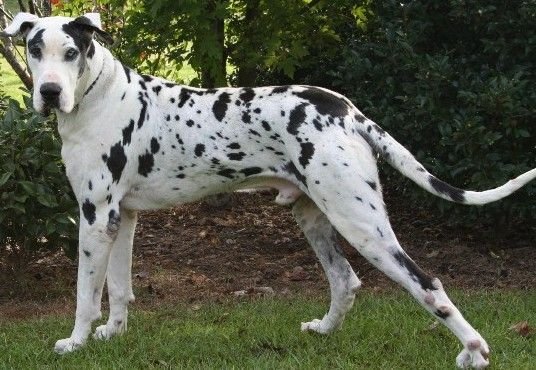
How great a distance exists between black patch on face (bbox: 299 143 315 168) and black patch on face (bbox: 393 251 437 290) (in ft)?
2.28

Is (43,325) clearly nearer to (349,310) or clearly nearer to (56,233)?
(56,233)

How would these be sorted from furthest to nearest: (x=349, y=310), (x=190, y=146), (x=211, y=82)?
(x=211, y=82), (x=349, y=310), (x=190, y=146)

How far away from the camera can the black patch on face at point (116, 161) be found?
17.7 feet

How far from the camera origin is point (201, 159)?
537cm

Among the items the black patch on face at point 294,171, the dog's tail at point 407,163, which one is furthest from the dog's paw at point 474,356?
the black patch on face at point 294,171

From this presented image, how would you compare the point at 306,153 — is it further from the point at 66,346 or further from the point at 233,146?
the point at 66,346

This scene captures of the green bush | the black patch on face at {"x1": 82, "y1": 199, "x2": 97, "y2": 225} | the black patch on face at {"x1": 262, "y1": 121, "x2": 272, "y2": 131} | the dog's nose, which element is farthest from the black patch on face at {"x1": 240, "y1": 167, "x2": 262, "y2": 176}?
the green bush

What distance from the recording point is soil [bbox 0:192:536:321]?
6941 mm

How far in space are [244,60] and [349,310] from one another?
3.12 metres

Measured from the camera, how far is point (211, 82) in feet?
28.3

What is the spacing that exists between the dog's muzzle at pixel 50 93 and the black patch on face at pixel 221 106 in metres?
0.90

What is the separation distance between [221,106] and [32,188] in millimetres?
1977

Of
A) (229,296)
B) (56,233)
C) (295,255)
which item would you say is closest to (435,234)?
(295,255)

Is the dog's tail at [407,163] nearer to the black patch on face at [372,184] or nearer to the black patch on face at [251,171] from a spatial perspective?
the black patch on face at [372,184]
